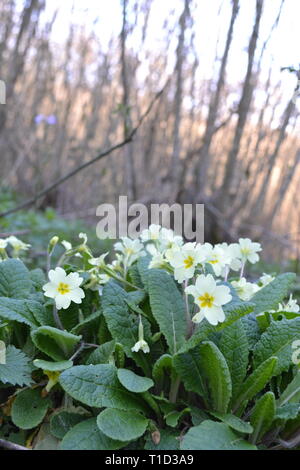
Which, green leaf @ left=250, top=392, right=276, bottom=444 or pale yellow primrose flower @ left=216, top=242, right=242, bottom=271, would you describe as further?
pale yellow primrose flower @ left=216, top=242, right=242, bottom=271

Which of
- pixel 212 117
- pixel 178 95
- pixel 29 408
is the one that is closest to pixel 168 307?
pixel 29 408

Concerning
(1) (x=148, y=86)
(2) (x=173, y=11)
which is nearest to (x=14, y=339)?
(2) (x=173, y=11)

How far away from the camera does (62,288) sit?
131 centimetres

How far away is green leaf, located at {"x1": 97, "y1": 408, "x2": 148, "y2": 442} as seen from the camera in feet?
3.60

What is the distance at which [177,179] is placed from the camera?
17.7 ft

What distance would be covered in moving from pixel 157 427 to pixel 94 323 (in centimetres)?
36

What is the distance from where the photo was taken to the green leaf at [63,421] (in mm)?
1188

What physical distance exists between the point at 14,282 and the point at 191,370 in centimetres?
61

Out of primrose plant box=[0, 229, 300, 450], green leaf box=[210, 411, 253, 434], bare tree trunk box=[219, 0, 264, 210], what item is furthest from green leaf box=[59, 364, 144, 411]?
bare tree trunk box=[219, 0, 264, 210]

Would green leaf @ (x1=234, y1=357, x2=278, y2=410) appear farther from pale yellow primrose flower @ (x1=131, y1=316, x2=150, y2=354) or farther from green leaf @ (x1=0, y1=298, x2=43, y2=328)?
green leaf @ (x1=0, y1=298, x2=43, y2=328)

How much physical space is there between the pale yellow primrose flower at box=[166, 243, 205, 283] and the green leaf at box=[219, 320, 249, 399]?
0.18m

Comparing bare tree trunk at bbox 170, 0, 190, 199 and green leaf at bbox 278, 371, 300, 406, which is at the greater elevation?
bare tree trunk at bbox 170, 0, 190, 199

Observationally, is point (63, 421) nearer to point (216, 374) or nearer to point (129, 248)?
point (216, 374)
